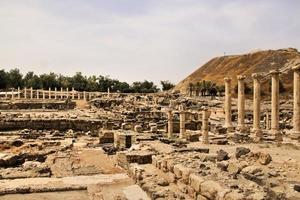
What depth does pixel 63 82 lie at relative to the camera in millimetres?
73812

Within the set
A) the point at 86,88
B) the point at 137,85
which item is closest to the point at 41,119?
the point at 86,88

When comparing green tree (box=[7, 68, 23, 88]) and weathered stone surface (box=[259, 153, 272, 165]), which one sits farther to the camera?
green tree (box=[7, 68, 23, 88])

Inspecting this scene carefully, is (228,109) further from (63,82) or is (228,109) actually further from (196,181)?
(63,82)

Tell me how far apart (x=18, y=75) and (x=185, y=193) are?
70291mm

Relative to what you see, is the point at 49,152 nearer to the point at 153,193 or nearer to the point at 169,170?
the point at 169,170

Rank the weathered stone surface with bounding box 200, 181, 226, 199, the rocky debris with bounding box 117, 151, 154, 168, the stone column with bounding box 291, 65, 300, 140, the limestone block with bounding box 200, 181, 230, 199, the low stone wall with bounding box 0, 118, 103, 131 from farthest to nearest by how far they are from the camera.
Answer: the low stone wall with bounding box 0, 118, 103, 131
the stone column with bounding box 291, 65, 300, 140
the rocky debris with bounding box 117, 151, 154, 168
the weathered stone surface with bounding box 200, 181, 226, 199
the limestone block with bounding box 200, 181, 230, 199

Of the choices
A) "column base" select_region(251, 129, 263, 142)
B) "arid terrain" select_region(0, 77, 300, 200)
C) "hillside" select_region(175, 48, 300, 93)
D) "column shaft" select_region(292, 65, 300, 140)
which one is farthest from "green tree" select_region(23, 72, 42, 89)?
"column shaft" select_region(292, 65, 300, 140)

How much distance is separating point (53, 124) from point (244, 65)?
294 ft

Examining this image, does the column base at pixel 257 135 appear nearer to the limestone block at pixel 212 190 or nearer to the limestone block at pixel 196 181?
the limestone block at pixel 196 181

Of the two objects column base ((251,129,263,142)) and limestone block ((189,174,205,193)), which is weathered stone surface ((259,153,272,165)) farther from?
column base ((251,129,263,142))

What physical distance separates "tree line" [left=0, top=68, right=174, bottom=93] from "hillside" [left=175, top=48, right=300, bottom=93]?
21313mm

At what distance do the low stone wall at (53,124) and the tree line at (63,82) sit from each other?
40674 millimetres

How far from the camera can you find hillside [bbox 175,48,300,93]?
97.4m

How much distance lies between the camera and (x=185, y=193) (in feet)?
33.3
